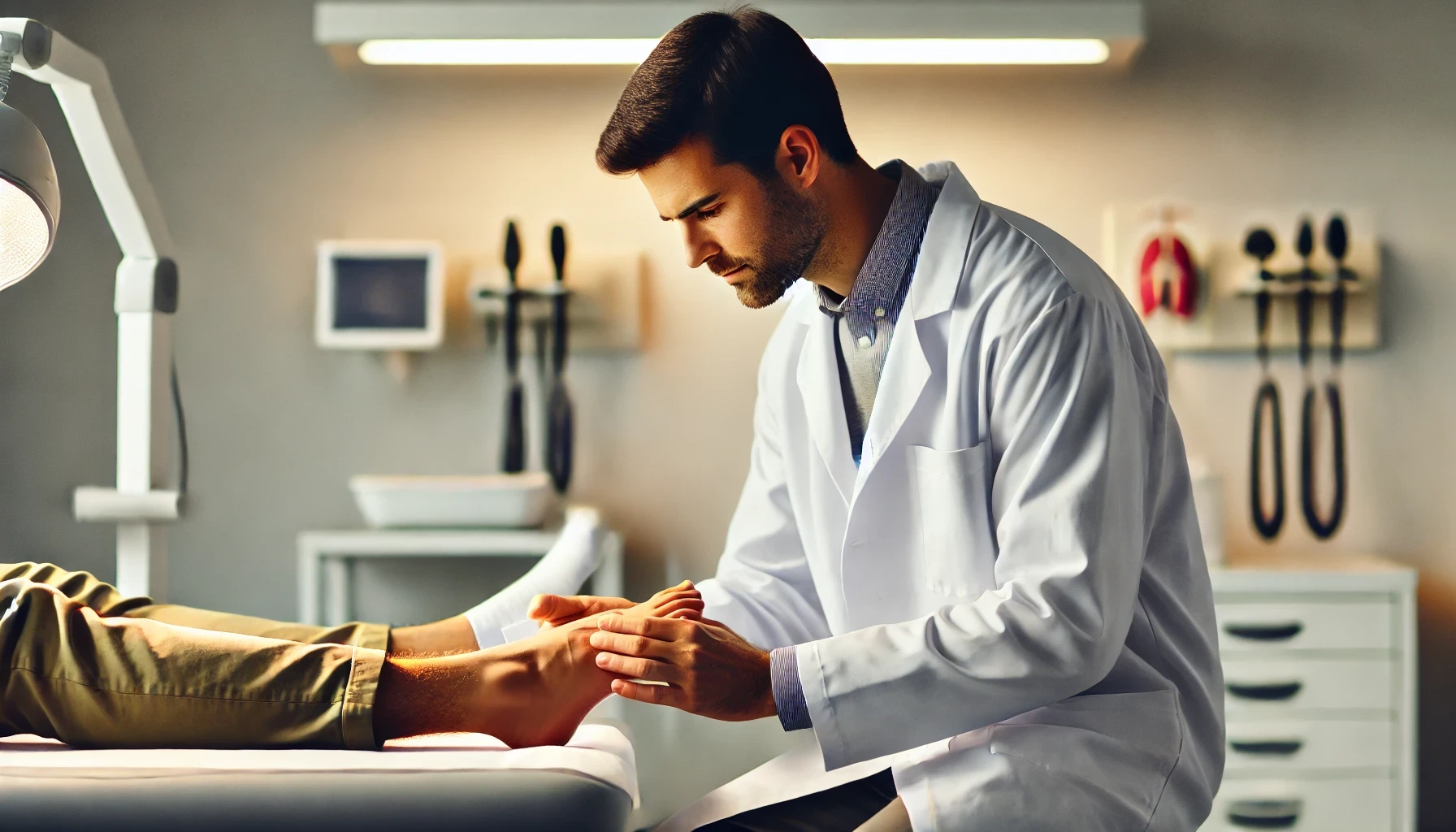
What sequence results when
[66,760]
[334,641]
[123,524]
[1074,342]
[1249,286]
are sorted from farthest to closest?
[1249,286] → [123,524] → [334,641] → [1074,342] → [66,760]

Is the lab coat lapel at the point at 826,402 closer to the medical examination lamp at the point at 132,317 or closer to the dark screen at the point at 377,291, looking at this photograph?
the medical examination lamp at the point at 132,317

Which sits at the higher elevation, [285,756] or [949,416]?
[949,416]

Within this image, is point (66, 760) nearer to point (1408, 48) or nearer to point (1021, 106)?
point (1021, 106)

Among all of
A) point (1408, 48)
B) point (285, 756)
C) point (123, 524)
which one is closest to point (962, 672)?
point (285, 756)

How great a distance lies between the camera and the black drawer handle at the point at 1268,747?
230 cm

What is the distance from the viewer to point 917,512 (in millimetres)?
1191

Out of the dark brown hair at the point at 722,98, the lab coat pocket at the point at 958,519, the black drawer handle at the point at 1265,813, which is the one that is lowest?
the black drawer handle at the point at 1265,813

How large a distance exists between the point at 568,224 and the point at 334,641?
5.43 feet

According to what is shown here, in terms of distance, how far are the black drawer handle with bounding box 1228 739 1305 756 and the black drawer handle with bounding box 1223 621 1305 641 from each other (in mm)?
204

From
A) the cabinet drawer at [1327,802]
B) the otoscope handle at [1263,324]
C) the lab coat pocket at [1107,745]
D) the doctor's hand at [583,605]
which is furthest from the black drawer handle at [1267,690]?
the doctor's hand at [583,605]

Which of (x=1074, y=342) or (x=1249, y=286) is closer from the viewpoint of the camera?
(x=1074, y=342)

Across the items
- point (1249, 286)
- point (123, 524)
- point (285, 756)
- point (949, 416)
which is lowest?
point (285, 756)

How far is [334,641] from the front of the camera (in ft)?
4.32

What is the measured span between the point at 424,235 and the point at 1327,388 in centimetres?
218
